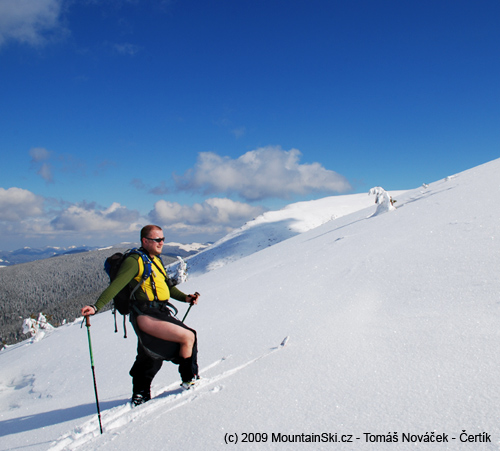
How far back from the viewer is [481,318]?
159 inches

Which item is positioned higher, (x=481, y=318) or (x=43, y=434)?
(x=481, y=318)

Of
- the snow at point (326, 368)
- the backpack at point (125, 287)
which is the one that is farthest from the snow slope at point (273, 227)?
the backpack at point (125, 287)

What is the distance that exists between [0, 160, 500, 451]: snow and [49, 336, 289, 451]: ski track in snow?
20 mm

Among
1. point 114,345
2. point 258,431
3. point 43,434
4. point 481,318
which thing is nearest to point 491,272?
point 481,318

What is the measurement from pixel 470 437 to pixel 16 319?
209104mm

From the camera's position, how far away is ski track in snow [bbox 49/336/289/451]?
10.8 ft

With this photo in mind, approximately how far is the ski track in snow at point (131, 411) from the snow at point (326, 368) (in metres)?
0.02

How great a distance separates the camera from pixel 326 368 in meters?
3.74

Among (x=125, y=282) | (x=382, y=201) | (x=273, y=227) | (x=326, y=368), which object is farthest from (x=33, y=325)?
(x=273, y=227)

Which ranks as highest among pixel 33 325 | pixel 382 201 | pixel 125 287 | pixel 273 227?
pixel 273 227

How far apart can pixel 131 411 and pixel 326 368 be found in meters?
2.49

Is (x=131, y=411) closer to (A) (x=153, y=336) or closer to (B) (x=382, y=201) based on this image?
(A) (x=153, y=336)

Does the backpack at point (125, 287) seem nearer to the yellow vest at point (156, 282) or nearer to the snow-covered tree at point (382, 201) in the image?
the yellow vest at point (156, 282)

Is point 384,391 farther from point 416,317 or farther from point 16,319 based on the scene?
point 16,319
